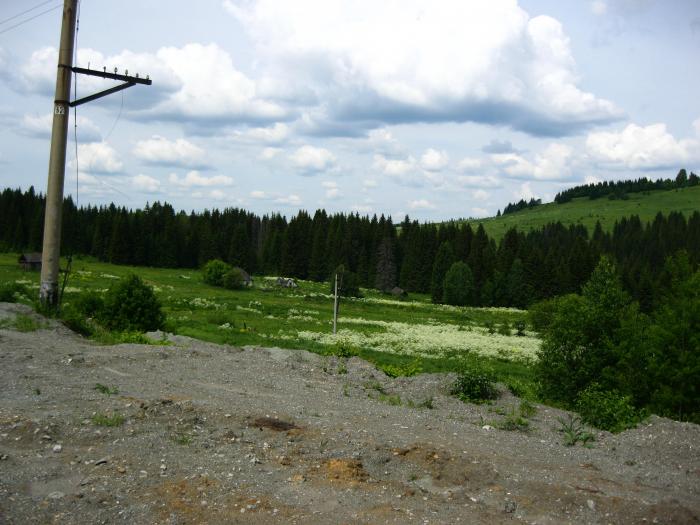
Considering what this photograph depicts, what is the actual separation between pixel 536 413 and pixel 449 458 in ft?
14.0

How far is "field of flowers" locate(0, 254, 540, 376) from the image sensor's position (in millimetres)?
37281

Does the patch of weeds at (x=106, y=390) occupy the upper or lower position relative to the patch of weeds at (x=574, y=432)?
upper

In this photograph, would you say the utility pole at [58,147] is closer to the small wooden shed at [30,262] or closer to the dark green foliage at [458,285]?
the small wooden shed at [30,262]

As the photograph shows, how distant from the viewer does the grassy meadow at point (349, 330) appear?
3503 centimetres

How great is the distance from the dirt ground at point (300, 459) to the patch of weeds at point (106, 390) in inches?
1.9

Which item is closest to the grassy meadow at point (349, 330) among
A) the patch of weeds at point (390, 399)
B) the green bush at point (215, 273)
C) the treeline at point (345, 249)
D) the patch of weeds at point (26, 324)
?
the patch of weeds at point (390, 399)

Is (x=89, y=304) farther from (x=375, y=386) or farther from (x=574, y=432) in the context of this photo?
(x=574, y=432)

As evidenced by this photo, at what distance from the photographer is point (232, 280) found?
8944 cm

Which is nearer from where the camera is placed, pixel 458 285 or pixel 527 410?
pixel 527 410

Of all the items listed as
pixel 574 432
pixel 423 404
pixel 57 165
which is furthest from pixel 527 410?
pixel 57 165

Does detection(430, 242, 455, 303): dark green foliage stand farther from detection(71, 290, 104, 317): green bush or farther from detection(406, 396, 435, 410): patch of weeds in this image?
detection(406, 396, 435, 410): patch of weeds

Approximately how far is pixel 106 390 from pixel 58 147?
12.7 m

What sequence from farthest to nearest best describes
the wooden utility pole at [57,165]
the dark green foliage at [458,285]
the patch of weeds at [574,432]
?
the dark green foliage at [458,285]
the wooden utility pole at [57,165]
the patch of weeds at [574,432]

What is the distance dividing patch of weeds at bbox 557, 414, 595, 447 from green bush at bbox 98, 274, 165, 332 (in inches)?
688
